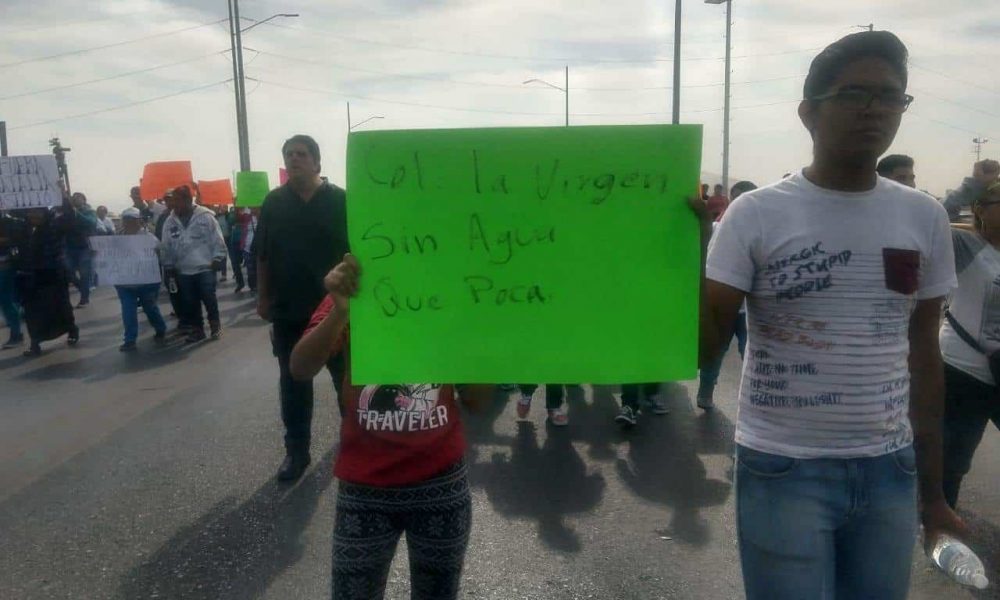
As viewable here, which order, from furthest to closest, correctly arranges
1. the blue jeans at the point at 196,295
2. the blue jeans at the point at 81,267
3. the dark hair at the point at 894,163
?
the blue jeans at the point at 81,267 < the blue jeans at the point at 196,295 < the dark hair at the point at 894,163

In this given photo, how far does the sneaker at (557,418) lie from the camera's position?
6637mm

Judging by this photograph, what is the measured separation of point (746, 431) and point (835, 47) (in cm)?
88

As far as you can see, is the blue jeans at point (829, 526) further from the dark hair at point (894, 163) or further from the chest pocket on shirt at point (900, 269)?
the dark hair at point (894, 163)

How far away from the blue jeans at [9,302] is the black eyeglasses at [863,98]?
11.3 metres

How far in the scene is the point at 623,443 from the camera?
243 inches

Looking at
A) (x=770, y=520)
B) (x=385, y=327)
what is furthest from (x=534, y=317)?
(x=770, y=520)

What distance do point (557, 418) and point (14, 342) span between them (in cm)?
828

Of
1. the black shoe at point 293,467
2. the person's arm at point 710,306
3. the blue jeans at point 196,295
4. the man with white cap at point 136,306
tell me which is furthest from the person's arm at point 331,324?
the man with white cap at point 136,306

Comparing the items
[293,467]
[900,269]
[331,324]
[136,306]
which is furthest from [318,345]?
[136,306]

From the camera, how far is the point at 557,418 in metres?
6.66

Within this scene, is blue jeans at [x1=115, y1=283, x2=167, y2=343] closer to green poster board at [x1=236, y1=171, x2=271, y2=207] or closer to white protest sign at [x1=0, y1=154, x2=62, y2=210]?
white protest sign at [x1=0, y1=154, x2=62, y2=210]

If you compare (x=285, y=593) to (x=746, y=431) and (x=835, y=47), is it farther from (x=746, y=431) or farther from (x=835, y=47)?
(x=835, y=47)

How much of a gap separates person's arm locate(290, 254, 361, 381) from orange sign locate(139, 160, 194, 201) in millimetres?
13843

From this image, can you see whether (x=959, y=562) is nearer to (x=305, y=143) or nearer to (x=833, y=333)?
(x=833, y=333)
